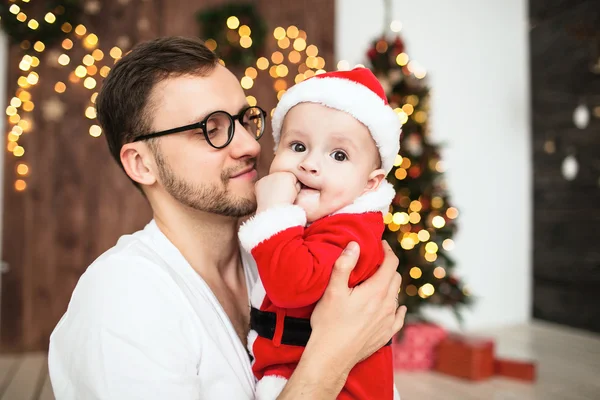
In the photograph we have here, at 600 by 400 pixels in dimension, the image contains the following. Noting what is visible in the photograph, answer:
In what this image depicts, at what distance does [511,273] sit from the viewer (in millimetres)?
4742

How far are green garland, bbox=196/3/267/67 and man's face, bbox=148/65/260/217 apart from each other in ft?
7.91

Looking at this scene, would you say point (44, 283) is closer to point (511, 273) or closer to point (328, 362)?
point (328, 362)

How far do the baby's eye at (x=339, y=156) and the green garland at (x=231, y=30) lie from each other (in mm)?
2657

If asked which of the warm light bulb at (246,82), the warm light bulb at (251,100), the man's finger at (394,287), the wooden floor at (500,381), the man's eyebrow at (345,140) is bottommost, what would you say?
the wooden floor at (500,381)

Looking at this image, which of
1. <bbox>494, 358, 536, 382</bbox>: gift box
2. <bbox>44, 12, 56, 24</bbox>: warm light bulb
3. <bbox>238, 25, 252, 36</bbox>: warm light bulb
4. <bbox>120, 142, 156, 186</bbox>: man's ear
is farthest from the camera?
<bbox>238, 25, 252, 36</bbox>: warm light bulb

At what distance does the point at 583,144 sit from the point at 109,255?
4324mm

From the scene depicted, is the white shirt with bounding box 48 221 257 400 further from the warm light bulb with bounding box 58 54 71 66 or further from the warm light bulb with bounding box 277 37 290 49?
the warm light bulb with bounding box 277 37 290 49

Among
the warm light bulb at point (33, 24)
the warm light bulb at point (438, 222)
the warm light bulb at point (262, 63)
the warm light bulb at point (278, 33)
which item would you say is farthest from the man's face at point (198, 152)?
the warm light bulb at point (278, 33)

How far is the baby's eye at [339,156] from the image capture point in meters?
1.25

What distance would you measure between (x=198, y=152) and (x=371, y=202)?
51cm

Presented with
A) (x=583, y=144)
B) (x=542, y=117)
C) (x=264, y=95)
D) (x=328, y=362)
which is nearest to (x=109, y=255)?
(x=328, y=362)

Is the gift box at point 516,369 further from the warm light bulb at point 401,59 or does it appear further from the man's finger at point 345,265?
the man's finger at point 345,265

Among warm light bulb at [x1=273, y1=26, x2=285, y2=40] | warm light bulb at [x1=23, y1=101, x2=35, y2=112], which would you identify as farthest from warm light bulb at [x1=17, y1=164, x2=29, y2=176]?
warm light bulb at [x1=273, y1=26, x2=285, y2=40]

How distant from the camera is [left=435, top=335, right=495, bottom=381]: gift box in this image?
312 centimetres
